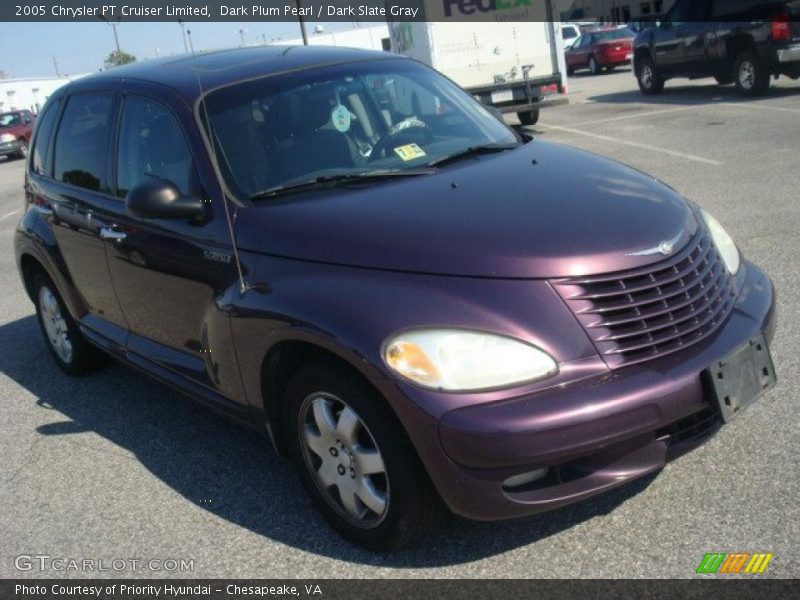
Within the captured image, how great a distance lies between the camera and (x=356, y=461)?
127 inches

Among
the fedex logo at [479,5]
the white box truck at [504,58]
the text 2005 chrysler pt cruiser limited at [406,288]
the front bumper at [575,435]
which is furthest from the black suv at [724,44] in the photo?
the front bumper at [575,435]

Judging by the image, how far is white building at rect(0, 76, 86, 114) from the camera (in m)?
53.6

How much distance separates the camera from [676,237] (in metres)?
3.25

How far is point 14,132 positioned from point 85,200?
95.5 ft

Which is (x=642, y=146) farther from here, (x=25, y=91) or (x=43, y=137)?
(x=25, y=91)

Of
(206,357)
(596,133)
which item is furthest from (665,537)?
(596,133)

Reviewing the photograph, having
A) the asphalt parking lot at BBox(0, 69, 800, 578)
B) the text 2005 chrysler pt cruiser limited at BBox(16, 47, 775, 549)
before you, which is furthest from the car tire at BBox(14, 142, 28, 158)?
the text 2005 chrysler pt cruiser limited at BBox(16, 47, 775, 549)

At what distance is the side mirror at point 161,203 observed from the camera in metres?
3.70

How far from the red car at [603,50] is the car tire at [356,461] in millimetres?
27121

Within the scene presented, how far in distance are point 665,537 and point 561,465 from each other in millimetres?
556

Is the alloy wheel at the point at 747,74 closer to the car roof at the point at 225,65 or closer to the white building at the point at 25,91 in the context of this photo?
the car roof at the point at 225,65

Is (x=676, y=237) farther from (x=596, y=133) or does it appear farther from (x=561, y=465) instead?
(x=596, y=133)

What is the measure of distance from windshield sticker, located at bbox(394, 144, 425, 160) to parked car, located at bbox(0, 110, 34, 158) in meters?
29.1

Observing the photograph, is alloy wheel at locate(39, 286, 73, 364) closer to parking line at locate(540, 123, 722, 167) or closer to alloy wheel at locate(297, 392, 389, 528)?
alloy wheel at locate(297, 392, 389, 528)
